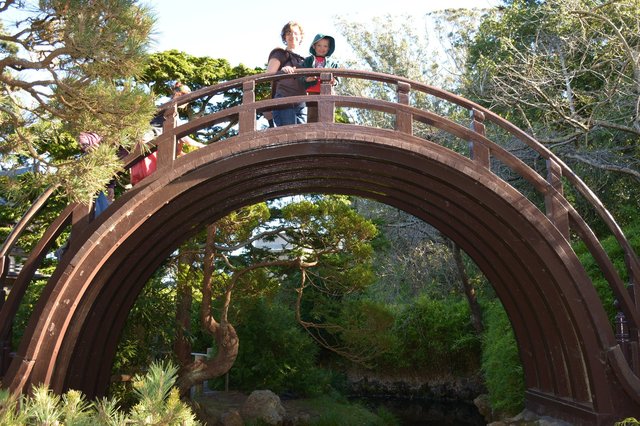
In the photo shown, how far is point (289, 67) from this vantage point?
7.57 metres

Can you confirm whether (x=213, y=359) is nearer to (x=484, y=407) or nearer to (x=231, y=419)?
(x=231, y=419)

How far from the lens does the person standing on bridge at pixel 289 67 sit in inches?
307

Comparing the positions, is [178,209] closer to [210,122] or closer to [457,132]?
[210,122]

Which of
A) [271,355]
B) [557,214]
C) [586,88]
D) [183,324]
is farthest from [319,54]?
[271,355]

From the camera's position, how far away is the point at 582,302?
7.67 m

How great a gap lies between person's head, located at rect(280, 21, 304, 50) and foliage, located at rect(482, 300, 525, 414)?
275 inches

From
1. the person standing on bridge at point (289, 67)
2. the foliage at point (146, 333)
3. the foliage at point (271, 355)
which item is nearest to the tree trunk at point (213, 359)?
the foliage at point (146, 333)

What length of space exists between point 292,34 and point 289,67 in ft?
1.62

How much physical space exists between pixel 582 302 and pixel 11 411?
19.0 feet

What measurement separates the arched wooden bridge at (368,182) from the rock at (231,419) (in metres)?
3.92

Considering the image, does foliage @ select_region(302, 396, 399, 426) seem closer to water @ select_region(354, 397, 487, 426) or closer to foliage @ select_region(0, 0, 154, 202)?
water @ select_region(354, 397, 487, 426)

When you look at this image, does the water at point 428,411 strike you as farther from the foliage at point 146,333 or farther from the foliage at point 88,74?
the foliage at point 88,74

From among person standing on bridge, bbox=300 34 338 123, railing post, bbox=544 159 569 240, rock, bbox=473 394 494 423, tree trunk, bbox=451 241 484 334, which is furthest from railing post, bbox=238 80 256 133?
rock, bbox=473 394 494 423

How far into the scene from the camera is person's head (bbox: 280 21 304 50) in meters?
7.78
